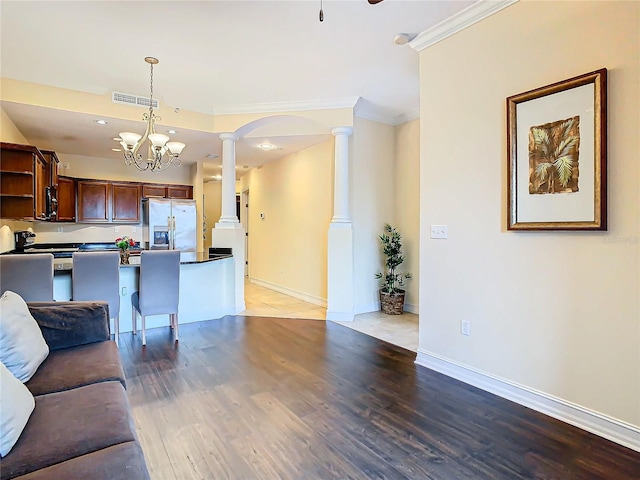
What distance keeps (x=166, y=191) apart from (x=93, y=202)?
133cm

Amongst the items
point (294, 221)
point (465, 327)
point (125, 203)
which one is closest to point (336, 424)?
point (465, 327)

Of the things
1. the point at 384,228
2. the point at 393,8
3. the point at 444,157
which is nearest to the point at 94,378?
the point at 444,157

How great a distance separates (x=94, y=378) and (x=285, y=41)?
3.04 metres

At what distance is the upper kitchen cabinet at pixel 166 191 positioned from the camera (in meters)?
7.12

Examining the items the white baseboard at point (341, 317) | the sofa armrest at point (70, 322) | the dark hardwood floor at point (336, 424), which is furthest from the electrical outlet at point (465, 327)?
the sofa armrest at point (70, 322)

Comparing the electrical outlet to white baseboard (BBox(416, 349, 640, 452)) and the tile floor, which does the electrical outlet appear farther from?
the tile floor

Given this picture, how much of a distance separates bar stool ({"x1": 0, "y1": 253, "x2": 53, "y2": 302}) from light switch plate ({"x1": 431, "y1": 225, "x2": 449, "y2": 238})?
3.51 m

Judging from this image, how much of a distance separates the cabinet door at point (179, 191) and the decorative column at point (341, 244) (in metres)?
4.01

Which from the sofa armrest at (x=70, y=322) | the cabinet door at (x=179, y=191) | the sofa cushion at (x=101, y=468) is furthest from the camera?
the cabinet door at (x=179, y=191)

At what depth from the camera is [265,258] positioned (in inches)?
294

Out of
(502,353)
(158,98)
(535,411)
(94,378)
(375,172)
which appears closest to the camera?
(94,378)

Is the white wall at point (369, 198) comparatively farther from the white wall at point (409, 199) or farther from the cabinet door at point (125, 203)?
the cabinet door at point (125, 203)

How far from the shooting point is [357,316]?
4.95 m

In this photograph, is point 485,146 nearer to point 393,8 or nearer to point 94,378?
point 393,8
